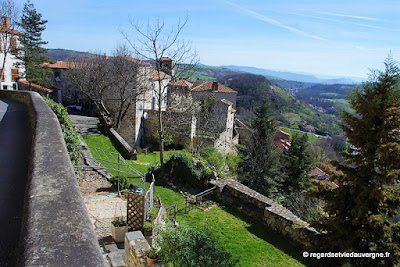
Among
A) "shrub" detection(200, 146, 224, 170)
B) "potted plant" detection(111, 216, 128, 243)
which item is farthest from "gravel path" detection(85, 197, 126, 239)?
"shrub" detection(200, 146, 224, 170)

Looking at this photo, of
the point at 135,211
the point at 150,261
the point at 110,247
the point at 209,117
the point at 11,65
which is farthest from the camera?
the point at 11,65

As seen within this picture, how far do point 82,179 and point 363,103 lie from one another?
434 inches

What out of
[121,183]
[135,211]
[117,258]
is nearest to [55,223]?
[117,258]

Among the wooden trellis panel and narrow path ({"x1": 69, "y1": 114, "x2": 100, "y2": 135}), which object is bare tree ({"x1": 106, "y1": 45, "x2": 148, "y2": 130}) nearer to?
narrow path ({"x1": 69, "y1": 114, "x2": 100, "y2": 135})

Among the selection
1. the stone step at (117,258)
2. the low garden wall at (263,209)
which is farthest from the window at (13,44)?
the stone step at (117,258)

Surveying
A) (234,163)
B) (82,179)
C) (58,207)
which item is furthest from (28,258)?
(234,163)

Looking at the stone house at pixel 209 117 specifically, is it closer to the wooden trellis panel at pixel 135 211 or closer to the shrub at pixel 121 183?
the shrub at pixel 121 183

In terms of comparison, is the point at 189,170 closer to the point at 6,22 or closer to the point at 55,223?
the point at 55,223

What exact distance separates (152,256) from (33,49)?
3466 cm

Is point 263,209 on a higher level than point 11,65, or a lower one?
lower

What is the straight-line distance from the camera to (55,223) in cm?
212

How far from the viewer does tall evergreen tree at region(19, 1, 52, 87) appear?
31.8 m

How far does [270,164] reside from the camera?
2614 cm

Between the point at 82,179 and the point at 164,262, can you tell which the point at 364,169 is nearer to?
the point at 164,262
